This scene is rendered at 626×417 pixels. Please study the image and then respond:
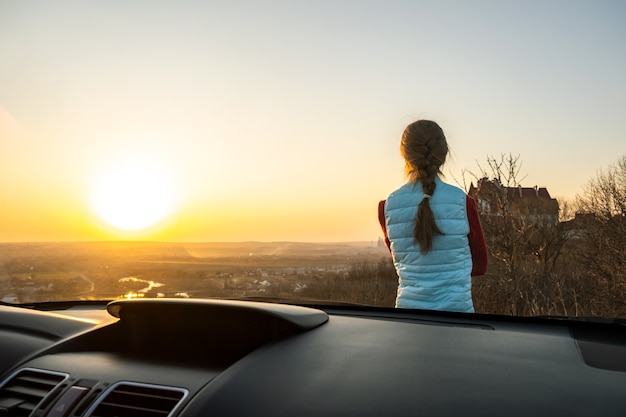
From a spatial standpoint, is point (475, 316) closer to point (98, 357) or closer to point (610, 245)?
point (98, 357)

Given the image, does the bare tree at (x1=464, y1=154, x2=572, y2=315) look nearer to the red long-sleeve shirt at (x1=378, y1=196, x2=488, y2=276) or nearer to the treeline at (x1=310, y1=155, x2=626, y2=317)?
the treeline at (x1=310, y1=155, x2=626, y2=317)

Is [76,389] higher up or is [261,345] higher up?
[261,345]

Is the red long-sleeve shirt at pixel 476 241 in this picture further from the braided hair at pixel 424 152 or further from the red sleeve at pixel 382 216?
the red sleeve at pixel 382 216

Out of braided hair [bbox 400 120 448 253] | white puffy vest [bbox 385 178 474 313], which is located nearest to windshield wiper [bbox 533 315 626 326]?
white puffy vest [bbox 385 178 474 313]

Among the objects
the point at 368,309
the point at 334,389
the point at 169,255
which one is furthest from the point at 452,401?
the point at 169,255

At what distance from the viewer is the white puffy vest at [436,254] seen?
3.31 meters

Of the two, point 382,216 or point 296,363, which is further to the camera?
point 382,216

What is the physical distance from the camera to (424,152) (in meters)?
3.89

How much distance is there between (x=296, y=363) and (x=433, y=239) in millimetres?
1895

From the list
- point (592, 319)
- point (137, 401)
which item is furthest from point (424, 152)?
point (137, 401)

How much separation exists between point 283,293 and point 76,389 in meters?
1.53

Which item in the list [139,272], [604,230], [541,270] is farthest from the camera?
[604,230]

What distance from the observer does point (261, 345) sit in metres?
2.02

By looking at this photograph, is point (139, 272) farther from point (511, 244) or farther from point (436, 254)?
point (511, 244)
